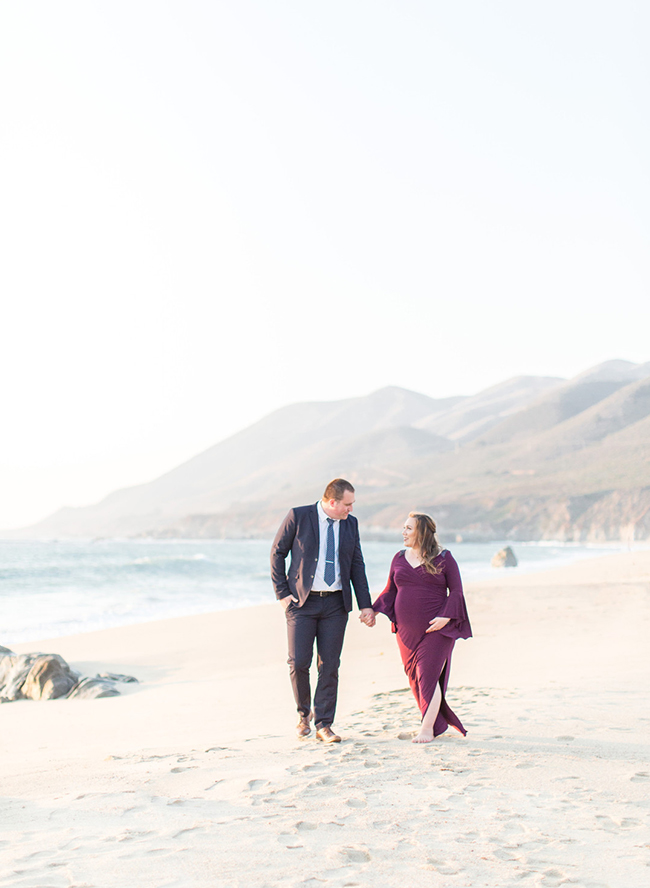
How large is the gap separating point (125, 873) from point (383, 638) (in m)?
9.39

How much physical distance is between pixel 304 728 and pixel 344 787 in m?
1.28

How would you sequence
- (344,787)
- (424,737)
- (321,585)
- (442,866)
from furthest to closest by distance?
1. (321,585)
2. (424,737)
3. (344,787)
4. (442,866)

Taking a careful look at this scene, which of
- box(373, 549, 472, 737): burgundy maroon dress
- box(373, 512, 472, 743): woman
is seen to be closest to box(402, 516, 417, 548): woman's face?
box(373, 512, 472, 743): woman

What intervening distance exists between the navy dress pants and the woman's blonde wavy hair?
2.09 feet

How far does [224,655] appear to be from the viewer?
11594 mm

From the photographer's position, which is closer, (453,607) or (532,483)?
(453,607)

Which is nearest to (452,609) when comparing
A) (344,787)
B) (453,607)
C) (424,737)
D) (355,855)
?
(453,607)

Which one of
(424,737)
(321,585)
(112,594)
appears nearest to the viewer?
(424,737)

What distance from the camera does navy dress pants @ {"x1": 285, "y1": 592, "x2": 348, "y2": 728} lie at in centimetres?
511

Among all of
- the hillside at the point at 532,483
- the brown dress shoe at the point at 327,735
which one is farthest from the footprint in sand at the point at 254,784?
the hillside at the point at 532,483

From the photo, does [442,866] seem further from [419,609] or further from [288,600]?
[288,600]

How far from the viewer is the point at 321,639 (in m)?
5.17

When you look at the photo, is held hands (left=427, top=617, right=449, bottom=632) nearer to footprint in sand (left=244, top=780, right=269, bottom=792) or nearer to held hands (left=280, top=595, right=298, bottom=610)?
held hands (left=280, top=595, right=298, bottom=610)

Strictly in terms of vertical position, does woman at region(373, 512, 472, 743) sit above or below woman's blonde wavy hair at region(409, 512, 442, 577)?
below
